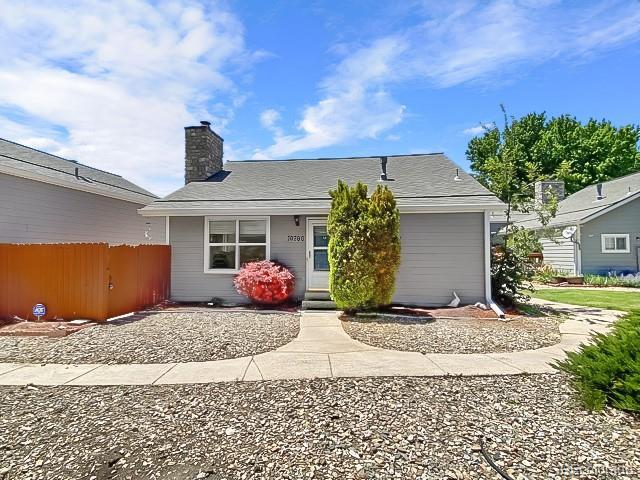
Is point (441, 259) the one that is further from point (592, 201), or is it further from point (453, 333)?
point (592, 201)

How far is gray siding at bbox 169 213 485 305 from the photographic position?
9.36m

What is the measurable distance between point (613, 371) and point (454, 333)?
3227mm

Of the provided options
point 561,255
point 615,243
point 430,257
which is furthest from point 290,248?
point 615,243

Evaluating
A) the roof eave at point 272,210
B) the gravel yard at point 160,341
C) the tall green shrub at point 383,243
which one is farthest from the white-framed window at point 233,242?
the tall green shrub at point 383,243

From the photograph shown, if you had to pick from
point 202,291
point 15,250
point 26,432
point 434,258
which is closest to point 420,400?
point 26,432

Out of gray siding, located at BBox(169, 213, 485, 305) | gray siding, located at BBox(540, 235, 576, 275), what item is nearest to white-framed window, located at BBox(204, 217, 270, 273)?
gray siding, located at BBox(169, 213, 485, 305)

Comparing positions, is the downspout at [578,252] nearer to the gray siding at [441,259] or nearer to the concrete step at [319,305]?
the gray siding at [441,259]

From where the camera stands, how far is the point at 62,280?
7711 mm

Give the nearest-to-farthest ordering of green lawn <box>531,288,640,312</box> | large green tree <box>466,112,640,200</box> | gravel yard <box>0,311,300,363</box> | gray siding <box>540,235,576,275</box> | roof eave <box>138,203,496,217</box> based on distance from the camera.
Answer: gravel yard <box>0,311,300,363</box> < roof eave <box>138,203,496,217</box> < green lawn <box>531,288,640,312</box> < gray siding <box>540,235,576,275</box> < large green tree <box>466,112,640,200</box>

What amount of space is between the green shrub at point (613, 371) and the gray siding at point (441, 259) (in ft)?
17.9

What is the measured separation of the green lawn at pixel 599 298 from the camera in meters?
10.4

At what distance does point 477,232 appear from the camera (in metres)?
9.34

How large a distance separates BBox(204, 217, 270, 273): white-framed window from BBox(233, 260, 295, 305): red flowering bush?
61cm

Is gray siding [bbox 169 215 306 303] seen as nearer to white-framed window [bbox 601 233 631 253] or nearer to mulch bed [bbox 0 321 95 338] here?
mulch bed [bbox 0 321 95 338]
